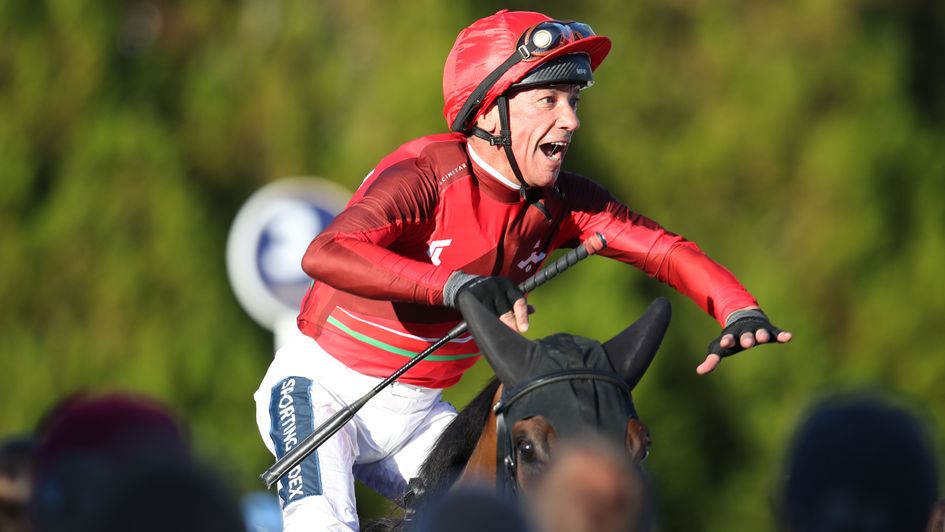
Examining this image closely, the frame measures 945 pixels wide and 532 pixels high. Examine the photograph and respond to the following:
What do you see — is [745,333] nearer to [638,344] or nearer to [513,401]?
[638,344]

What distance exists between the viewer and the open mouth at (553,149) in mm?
4828

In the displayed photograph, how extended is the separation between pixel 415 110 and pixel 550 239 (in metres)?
5.47

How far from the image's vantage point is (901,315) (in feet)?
38.7

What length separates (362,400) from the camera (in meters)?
4.61

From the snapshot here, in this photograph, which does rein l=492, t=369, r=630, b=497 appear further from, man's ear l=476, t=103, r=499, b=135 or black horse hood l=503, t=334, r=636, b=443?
man's ear l=476, t=103, r=499, b=135

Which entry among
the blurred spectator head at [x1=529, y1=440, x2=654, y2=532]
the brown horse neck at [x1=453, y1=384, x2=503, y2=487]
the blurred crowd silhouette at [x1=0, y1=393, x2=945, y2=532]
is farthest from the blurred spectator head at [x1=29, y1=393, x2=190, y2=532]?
the brown horse neck at [x1=453, y1=384, x2=503, y2=487]

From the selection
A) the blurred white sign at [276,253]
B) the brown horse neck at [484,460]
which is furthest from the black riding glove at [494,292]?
the blurred white sign at [276,253]

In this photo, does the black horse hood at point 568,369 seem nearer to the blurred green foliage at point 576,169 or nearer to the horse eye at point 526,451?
the horse eye at point 526,451

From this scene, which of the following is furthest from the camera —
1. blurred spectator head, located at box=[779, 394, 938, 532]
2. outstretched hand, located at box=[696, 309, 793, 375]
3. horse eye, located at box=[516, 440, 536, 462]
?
outstretched hand, located at box=[696, 309, 793, 375]

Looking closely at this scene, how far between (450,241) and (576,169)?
6243 millimetres

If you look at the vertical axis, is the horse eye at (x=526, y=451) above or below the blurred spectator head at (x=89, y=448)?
above

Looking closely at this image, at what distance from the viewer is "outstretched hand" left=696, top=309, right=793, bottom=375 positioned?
176 inches

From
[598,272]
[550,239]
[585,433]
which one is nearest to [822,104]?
[598,272]

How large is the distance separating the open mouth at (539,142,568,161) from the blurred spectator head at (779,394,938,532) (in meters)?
2.39
